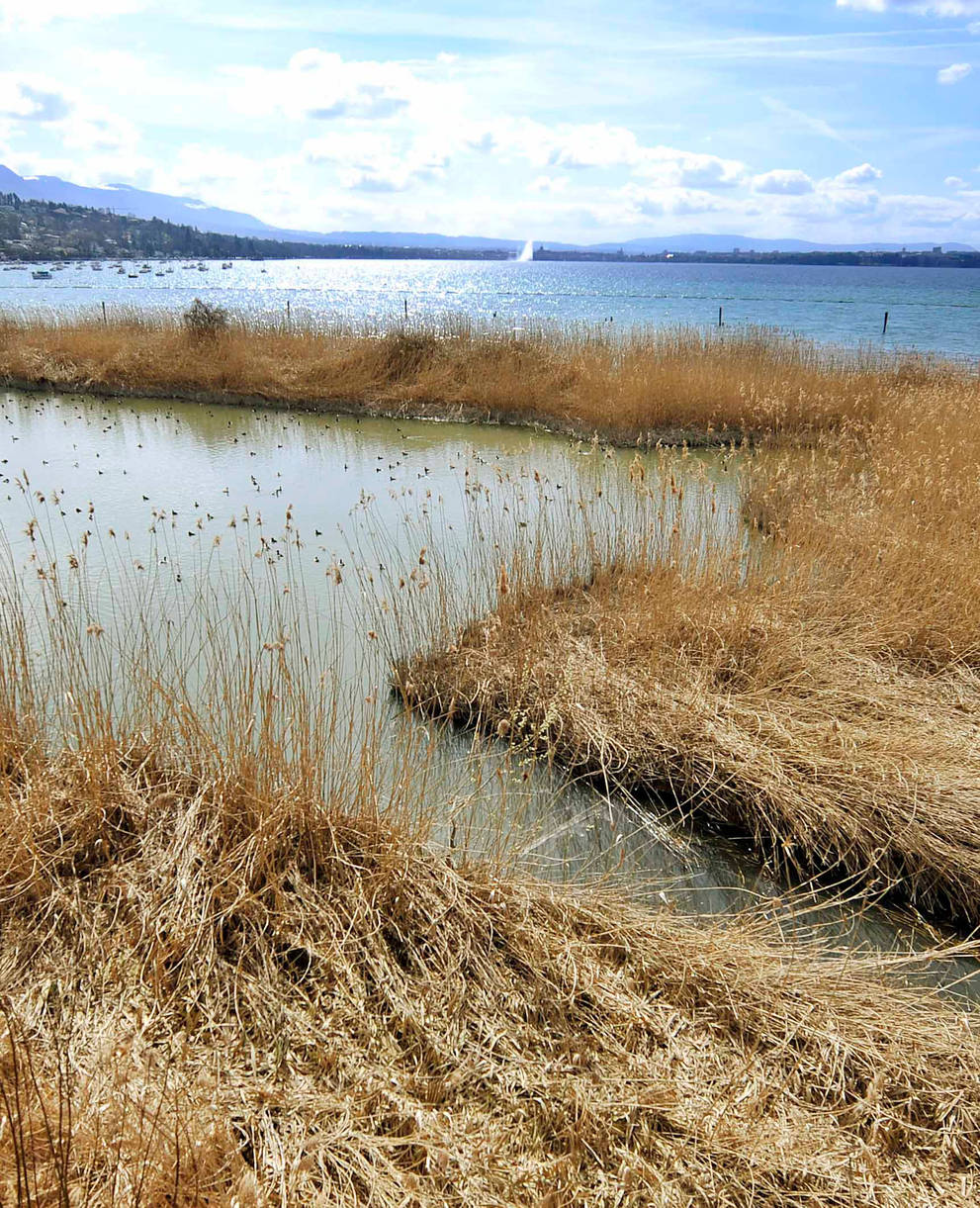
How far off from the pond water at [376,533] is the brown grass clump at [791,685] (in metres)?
0.24

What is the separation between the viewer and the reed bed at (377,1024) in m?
1.85

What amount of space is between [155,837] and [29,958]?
0.55m

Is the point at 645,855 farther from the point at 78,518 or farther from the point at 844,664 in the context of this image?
the point at 78,518

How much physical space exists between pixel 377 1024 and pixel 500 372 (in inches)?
481

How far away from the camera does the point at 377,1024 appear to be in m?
2.36

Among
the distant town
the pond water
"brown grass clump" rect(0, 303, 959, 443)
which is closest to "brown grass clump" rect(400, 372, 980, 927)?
the pond water

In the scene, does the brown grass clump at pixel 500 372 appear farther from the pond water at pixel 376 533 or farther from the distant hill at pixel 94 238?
the distant hill at pixel 94 238

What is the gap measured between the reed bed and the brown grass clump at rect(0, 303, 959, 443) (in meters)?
8.36

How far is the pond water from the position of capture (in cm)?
357

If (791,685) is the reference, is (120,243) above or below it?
above

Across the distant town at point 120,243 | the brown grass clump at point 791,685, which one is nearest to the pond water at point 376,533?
the brown grass clump at point 791,685

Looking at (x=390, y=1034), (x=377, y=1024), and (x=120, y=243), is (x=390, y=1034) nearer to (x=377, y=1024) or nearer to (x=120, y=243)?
(x=377, y=1024)

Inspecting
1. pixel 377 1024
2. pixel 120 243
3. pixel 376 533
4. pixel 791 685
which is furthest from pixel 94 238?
pixel 377 1024

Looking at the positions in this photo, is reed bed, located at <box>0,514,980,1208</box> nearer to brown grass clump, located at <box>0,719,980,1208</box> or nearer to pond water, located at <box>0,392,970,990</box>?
→ brown grass clump, located at <box>0,719,980,1208</box>
